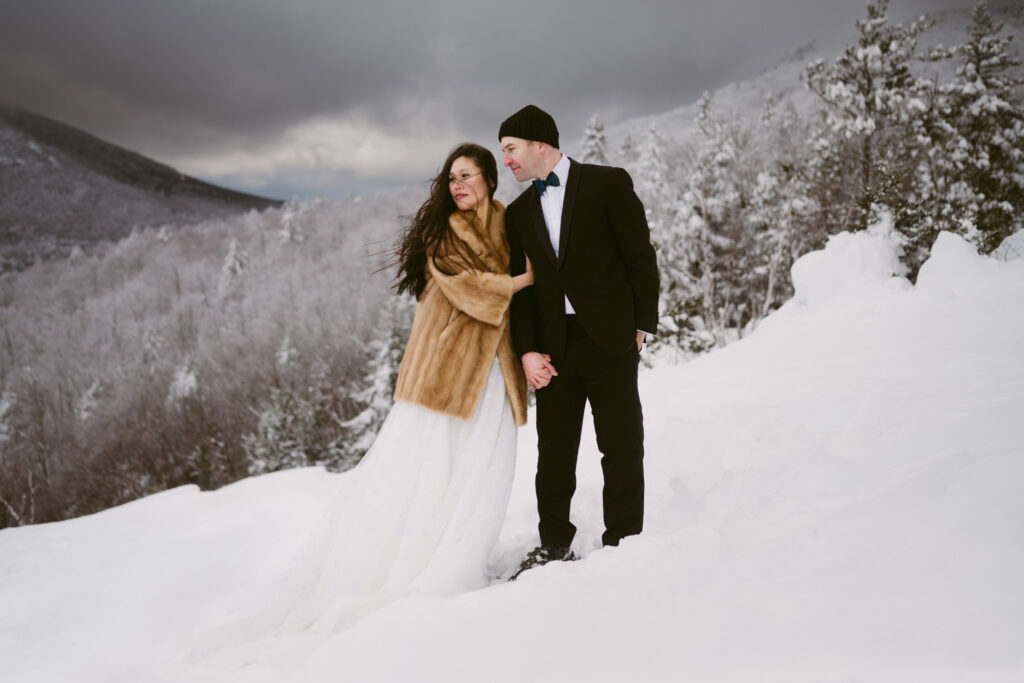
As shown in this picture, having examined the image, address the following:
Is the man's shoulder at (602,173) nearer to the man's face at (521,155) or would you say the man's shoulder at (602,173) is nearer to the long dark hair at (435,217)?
the man's face at (521,155)

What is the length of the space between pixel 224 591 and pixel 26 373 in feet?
282

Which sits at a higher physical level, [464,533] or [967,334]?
[967,334]

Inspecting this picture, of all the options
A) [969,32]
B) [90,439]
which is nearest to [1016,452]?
[969,32]

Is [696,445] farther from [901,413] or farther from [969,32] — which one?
[969,32]

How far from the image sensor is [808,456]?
2861mm

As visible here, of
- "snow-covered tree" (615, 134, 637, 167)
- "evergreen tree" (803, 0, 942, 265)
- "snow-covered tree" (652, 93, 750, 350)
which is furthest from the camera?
"snow-covered tree" (615, 134, 637, 167)

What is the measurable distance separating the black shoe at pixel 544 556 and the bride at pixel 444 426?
0.27m

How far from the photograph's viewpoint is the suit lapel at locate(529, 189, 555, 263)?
255cm

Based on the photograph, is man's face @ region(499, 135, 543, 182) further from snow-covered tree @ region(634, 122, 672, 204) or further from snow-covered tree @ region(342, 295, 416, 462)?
snow-covered tree @ region(634, 122, 672, 204)

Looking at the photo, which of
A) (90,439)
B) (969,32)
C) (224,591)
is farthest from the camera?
(90,439)

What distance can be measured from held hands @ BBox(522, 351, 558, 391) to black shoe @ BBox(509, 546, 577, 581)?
36.3 inches

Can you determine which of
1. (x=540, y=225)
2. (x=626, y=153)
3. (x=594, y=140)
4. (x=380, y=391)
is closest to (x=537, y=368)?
(x=540, y=225)

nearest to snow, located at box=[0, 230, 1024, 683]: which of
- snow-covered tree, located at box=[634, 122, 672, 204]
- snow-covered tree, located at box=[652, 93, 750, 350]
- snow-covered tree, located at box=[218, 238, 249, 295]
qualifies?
snow-covered tree, located at box=[652, 93, 750, 350]

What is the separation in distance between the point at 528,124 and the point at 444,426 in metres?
1.53
